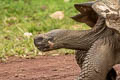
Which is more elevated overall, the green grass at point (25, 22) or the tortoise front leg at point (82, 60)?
the tortoise front leg at point (82, 60)

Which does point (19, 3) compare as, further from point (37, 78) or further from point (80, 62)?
point (80, 62)

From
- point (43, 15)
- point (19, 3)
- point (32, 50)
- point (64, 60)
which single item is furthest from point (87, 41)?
point (19, 3)

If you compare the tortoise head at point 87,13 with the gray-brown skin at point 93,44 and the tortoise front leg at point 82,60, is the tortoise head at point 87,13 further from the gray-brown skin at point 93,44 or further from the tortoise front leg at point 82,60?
the tortoise front leg at point 82,60

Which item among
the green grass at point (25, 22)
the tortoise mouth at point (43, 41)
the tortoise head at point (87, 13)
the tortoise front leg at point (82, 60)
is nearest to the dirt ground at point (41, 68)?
the green grass at point (25, 22)

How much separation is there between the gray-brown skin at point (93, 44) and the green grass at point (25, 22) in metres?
2.27

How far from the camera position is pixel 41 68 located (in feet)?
18.1

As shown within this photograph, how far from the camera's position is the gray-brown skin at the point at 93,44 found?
12.4 feet

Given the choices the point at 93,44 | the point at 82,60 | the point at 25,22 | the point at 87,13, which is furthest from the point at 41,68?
the point at 25,22

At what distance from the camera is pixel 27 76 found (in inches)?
202

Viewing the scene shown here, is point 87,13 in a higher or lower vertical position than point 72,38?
higher

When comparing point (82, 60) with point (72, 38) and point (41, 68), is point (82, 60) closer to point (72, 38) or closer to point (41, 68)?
point (72, 38)

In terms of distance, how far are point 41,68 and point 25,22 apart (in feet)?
9.94

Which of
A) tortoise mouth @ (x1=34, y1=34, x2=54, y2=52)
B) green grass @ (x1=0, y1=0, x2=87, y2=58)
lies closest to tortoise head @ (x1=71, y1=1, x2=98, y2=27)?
tortoise mouth @ (x1=34, y1=34, x2=54, y2=52)

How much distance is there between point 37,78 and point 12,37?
2.40 meters
